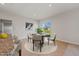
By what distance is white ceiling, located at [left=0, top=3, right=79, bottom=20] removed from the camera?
3.26ft

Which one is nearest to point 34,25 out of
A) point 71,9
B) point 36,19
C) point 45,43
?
point 36,19

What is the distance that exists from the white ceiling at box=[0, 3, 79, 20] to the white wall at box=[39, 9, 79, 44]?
4cm

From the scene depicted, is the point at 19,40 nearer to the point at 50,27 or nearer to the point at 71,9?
the point at 50,27

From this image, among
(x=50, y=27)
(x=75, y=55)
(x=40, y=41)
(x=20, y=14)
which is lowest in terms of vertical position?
(x=75, y=55)

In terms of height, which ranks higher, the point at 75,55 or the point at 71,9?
the point at 71,9

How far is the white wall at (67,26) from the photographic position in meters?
1.01

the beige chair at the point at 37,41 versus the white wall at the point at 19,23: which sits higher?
the white wall at the point at 19,23

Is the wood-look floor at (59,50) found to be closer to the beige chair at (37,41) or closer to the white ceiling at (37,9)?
the beige chair at (37,41)

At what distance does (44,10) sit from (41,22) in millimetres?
104

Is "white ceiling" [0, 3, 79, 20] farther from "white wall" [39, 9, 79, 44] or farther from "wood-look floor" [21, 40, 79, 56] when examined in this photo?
"wood-look floor" [21, 40, 79, 56]

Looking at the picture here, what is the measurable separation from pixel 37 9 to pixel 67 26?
0.96 ft

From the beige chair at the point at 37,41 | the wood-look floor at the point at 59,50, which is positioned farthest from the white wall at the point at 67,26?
the beige chair at the point at 37,41

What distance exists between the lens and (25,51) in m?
1.04

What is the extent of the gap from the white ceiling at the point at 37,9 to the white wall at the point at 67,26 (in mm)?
45
